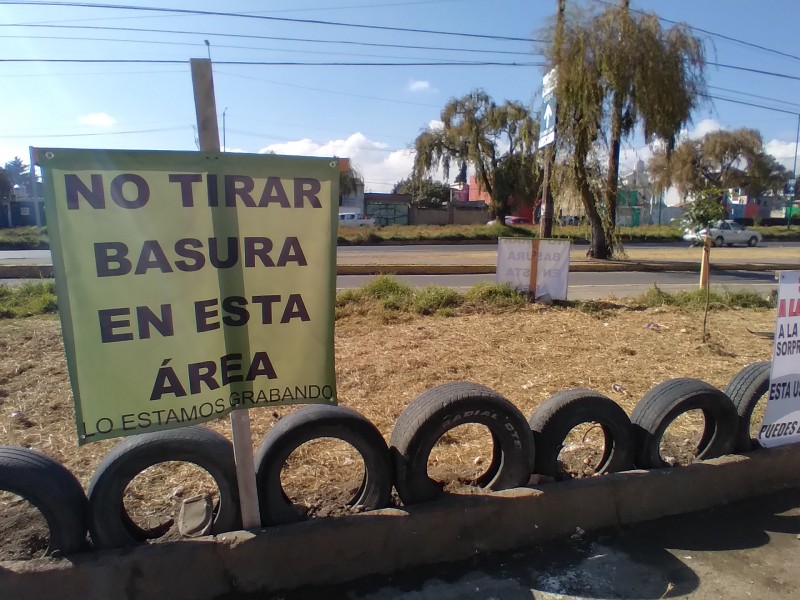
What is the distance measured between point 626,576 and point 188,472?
8.87ft

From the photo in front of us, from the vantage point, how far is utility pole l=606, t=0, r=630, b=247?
19.7 m

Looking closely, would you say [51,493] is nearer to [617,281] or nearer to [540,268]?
[540,268]

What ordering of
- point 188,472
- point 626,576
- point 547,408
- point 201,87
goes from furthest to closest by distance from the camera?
1. point 188,472
2. point 547,408
3. point 626,576
4. point 201,87

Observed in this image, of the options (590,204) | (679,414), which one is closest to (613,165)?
(590,204)

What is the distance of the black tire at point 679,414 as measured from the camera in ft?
12.2

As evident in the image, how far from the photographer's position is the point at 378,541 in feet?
10.1

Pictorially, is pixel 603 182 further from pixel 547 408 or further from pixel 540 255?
pixel 547 408

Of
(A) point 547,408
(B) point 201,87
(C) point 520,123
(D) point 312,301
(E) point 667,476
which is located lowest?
(E) point 667,476

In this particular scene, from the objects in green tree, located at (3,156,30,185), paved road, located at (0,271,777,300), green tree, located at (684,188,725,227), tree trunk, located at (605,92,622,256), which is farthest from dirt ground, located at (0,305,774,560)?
green tree, located at (3,156,30,185)

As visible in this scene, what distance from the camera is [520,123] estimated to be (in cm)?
4153

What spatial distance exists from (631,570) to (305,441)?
70.4 inches

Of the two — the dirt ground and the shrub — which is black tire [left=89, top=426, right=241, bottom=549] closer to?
the dirt ground

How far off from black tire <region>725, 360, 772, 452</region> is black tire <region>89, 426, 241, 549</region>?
323cm

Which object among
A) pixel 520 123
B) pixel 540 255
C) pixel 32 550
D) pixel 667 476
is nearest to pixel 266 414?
pixel 32 550
